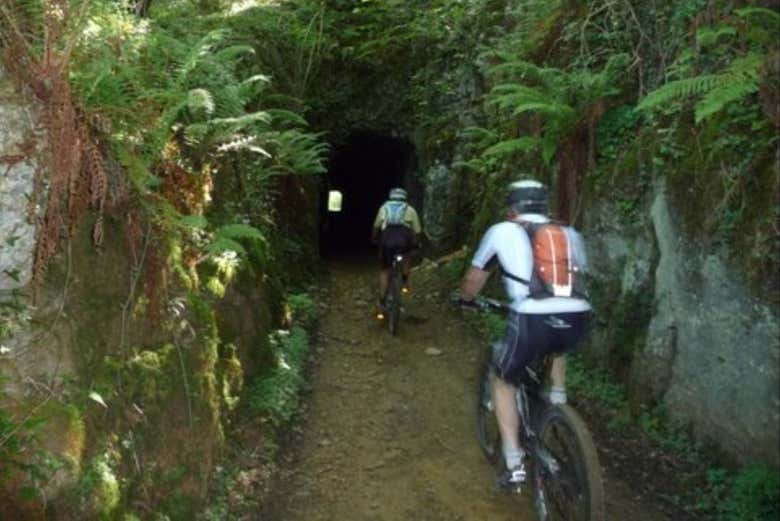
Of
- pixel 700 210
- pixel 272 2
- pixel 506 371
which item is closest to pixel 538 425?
pixel 506 371

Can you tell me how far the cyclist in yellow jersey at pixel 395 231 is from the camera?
9.56 m

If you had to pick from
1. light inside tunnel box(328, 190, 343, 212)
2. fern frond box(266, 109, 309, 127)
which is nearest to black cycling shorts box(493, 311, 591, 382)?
fern frond box(266, 109, 309, 127)

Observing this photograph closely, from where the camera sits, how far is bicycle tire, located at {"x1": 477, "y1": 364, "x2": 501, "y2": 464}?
19.0ft

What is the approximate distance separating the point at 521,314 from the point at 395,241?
4.98m

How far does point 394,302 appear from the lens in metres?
9.35

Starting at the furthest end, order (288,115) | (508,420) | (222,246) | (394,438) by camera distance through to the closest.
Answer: (288,115)
(394,438)
(222,246)
(508,420)

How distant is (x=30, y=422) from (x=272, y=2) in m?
11.0

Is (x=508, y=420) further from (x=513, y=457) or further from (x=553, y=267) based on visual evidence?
(x=553, y=267)

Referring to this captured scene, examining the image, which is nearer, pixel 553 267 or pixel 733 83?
pixel 553 267

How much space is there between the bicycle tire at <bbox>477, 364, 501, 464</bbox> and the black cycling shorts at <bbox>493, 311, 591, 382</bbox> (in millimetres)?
916

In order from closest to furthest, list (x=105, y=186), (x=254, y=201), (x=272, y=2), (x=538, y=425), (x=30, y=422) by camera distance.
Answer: (x=30, y=422) < (x=105, y=186) < (x=538, y=425) < (x=254, y=201) < (x=272, y=2)

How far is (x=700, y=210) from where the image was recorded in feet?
18.2

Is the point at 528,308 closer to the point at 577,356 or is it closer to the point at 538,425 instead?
the point at 538,425

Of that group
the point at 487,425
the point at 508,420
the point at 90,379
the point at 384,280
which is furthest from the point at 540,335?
the point at 384,280
